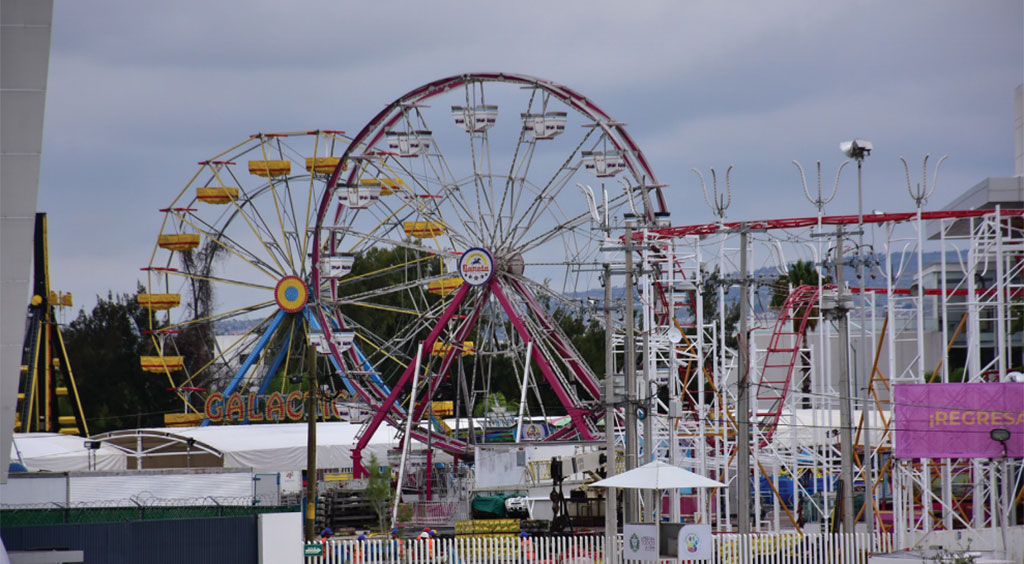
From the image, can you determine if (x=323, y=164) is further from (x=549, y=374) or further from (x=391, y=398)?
(x=549, y=374)

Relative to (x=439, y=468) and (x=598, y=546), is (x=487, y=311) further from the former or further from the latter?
(x=598, y=546)

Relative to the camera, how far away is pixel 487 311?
39031 mm

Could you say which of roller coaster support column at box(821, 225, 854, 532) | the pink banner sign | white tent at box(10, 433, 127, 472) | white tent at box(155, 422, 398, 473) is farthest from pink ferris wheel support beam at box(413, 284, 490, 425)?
the pink banner sign

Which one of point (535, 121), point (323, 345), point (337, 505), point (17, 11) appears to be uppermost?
point (535, 121)

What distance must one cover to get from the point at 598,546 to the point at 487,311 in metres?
15.4

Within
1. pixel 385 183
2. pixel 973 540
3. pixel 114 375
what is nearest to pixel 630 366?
pixel 973 540

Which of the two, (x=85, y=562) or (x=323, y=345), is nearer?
(x=85, y=562)

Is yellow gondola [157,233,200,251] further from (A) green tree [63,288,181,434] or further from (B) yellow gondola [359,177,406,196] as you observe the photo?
(A) green tree [63,288,181,434]

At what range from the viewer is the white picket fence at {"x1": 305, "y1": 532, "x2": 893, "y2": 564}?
23.8 m

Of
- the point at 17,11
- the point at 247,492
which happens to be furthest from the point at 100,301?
the point at 17,11

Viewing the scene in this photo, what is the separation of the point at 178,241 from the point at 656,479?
Result: 1304 inches

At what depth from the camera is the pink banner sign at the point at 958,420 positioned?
2400cm

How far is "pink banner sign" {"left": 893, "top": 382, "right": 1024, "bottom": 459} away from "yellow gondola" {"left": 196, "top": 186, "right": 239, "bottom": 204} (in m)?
33.6

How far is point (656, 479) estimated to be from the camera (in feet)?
76.0
